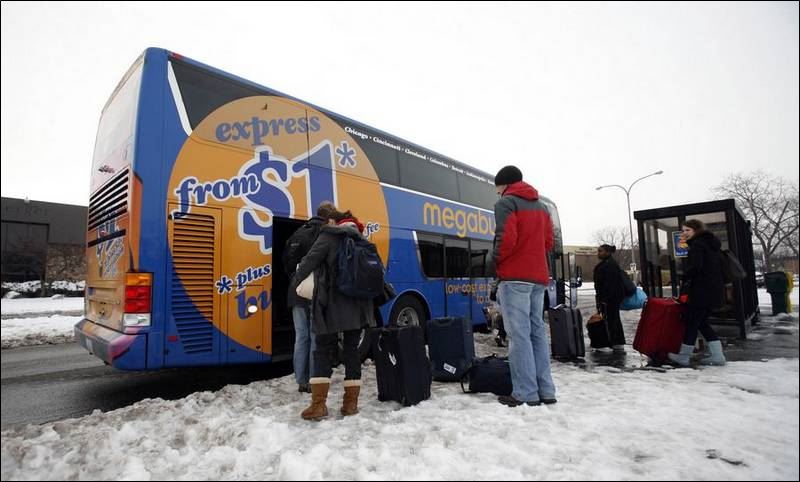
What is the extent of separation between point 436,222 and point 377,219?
1.50 metres

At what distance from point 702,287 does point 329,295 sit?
177 inches

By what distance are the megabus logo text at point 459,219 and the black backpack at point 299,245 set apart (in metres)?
2.99

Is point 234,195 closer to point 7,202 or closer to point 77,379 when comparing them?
point 7,202

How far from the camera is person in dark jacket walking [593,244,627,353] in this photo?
698 centimetres

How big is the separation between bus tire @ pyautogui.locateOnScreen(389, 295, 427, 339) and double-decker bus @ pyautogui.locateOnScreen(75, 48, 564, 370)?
0.15ft

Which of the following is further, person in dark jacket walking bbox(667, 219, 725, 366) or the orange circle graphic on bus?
person in dark jacket walking bbox(667, 219, 725, 366)

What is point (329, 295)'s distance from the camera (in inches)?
144

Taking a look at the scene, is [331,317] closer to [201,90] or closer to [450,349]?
[450,349]

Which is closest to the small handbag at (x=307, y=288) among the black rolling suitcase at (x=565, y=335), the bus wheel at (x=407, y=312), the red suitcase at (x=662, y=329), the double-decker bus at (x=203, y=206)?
the double-decker bus at (x=203, y=206)

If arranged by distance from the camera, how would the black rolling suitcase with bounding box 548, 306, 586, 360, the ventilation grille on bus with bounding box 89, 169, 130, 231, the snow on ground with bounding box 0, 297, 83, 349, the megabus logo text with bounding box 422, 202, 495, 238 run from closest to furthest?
the ventilation grille on bus with bounding box 89, 169, 130, 231 → the black rolling suitcase with bounding box 548, 306, 586, 360 → the megabus logo text with bounding box 422, 202, 495, 238 → the snow on ground with bounding box 0, 297, 83, 349

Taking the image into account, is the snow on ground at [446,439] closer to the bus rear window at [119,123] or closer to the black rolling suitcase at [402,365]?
the black rolling suitcase at [402,365]

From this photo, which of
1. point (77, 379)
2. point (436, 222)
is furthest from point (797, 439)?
point (77, 379)

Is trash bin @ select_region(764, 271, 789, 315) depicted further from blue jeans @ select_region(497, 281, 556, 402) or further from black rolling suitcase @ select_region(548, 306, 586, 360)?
blue jeans @ select_region(497, 281, 556, 402)

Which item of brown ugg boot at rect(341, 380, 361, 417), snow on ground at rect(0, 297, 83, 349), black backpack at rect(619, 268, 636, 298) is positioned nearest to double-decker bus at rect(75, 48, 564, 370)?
brown ugg boot at rect(341, 380, 361, 417)
